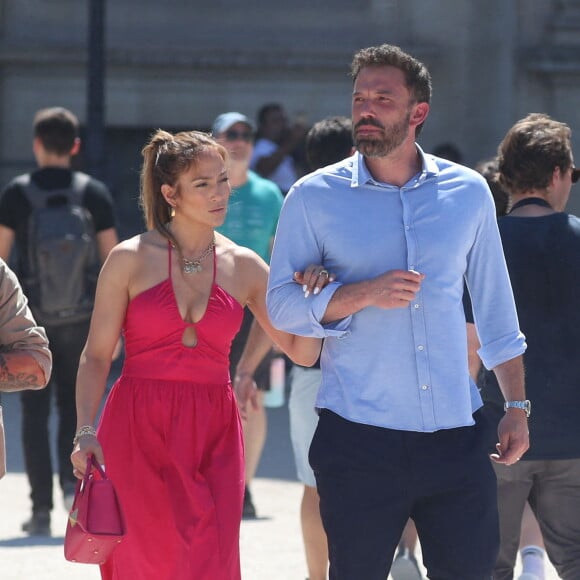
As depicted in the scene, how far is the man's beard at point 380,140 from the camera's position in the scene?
13.8 ft

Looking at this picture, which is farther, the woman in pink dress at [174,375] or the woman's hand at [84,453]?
the woman in pink dress at [174,375]

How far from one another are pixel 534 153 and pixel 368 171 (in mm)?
1084

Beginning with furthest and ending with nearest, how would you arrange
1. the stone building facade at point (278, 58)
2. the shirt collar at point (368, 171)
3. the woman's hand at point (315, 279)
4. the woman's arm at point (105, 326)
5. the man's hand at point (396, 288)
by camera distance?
the stone building facade at point (278, 58) → the woman's arm at point (105, 326) → the shirt collar at point (368, 171) → the woman's hand at point (315, 279) → the man's hand at point (396, 288)

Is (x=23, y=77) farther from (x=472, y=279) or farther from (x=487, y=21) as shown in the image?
(x=472, y=279)

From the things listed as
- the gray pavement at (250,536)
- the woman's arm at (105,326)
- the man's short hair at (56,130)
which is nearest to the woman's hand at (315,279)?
the woman's arm at (105,326)

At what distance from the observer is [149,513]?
16.0ft

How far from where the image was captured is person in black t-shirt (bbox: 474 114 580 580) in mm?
5047

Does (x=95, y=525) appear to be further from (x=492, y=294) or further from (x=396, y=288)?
(x=492, y=294)

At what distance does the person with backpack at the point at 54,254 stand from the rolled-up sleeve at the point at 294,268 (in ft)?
11.2

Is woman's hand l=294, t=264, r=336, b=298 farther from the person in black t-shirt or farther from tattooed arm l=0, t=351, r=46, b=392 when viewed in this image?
the person in black t-shirt

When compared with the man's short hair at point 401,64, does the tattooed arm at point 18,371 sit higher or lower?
lower

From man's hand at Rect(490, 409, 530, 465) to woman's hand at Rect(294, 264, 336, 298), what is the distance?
2.18 ft

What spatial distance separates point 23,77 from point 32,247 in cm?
707

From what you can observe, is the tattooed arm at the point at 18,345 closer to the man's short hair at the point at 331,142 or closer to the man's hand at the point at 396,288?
the man's hand at the point at 396,288
